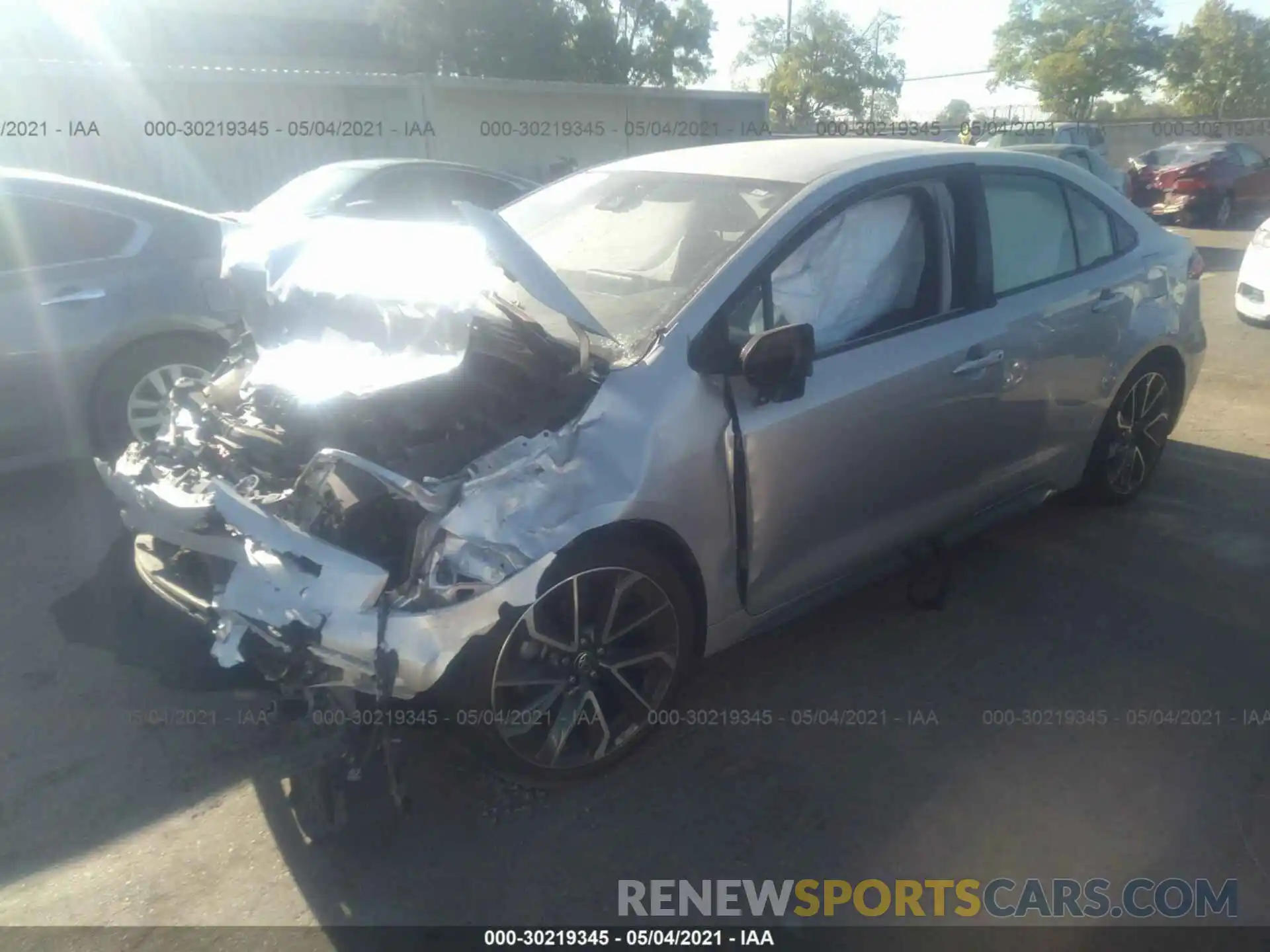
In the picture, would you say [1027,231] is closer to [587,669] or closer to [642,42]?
[587,669]

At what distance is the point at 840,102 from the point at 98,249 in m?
41.2

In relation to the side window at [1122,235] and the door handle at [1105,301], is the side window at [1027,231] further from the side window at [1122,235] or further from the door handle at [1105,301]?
the side window at [1122,235]

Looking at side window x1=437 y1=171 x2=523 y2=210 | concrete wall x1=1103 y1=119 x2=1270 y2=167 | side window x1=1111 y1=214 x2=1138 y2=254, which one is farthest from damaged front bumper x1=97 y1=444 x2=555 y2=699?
concrete wall x1=1103 y1=119 x2=1270 y2=167

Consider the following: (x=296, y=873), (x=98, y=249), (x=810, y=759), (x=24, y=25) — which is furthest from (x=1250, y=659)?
(x=24, y=25)

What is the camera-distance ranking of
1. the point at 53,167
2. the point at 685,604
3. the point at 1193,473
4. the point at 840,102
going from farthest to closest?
the point at 840,102
the point at 53,167
the point at 1193,473
the point at 685,604

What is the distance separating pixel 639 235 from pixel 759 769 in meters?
1.94

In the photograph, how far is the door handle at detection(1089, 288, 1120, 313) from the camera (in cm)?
430

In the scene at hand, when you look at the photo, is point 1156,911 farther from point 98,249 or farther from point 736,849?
point 98,249

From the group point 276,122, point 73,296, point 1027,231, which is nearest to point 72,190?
point 73,296

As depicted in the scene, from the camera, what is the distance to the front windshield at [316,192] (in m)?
8.96

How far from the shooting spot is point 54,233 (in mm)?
5051

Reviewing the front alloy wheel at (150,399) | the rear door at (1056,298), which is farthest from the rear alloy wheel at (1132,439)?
the front alloy wheel at (150,399)

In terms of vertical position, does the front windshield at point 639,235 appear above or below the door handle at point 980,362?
above

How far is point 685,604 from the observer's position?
3.04 metres
